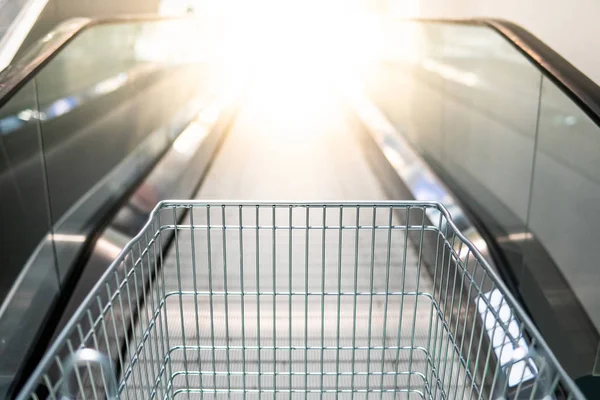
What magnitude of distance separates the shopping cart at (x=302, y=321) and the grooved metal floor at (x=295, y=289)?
0.04 ft

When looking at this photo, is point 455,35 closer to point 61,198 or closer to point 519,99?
point 519,99

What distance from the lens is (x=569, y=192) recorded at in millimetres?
2404

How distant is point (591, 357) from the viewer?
2.12 metres

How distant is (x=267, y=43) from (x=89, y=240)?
14569 mm

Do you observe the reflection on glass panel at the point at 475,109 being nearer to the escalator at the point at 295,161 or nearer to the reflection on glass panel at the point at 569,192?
the escalator at the point at 295,161

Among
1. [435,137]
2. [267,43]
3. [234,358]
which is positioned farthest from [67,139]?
[267,43]

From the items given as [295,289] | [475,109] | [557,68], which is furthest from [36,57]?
[475,109]

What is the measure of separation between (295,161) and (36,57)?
12.1 feet

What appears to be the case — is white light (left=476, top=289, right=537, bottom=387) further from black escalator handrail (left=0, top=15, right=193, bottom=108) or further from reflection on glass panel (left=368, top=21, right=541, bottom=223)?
black escalator handrail (left=0, top=15, right=193, bottom=108)

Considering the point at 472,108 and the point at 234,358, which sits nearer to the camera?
the point at 234,358

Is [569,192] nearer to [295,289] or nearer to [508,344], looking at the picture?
[508,344]

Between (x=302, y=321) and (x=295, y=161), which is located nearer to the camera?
(x=302, y=321)

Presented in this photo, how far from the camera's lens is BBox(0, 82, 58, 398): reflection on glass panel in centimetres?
215

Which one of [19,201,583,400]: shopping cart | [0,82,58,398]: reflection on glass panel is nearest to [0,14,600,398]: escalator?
[0,82,58,398]: reflection on glass panel
